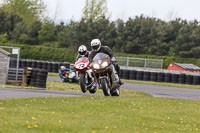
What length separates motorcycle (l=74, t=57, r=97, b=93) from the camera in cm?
1769

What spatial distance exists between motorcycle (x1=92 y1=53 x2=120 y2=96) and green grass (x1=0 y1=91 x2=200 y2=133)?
206 centimetres

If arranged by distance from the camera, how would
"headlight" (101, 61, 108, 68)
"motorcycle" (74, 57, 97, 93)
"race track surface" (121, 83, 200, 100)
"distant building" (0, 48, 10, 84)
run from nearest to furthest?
"headlight" (101, 61, 108, 68) < "motorcycle" (74, 57, 97, 93) < "race track surface" (121, 83, 200, 100) < "distant building" (0, 48, 10, 84)

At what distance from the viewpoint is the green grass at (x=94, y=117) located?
8312 mm

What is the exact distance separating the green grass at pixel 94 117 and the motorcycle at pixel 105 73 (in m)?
2.06

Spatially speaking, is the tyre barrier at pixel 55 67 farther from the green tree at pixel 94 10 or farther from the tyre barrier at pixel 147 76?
the green tree at pixel 94 10

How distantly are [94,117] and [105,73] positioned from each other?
5.70 m

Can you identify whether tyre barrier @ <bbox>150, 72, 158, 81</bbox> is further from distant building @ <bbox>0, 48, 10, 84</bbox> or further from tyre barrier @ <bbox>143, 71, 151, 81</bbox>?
distant building @ <bbox>0, 48, 10, 84</bbox>

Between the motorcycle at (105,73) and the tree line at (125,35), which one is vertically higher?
the tree line at (125,35)

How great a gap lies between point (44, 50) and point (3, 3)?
37.2 meters

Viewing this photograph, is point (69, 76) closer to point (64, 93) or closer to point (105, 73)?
point (64, 93)

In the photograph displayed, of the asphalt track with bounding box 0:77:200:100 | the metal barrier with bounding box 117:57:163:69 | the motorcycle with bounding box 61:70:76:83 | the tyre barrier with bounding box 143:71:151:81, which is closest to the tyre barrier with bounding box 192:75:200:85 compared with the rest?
the tyre barrier with bounding box 143:71:151:81

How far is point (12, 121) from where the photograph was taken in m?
8.52

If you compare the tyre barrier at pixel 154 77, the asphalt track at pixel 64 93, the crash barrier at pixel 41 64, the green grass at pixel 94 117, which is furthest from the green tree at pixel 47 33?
the green grass at pixel 94 117

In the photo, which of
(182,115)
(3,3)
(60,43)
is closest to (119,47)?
(60,43)
